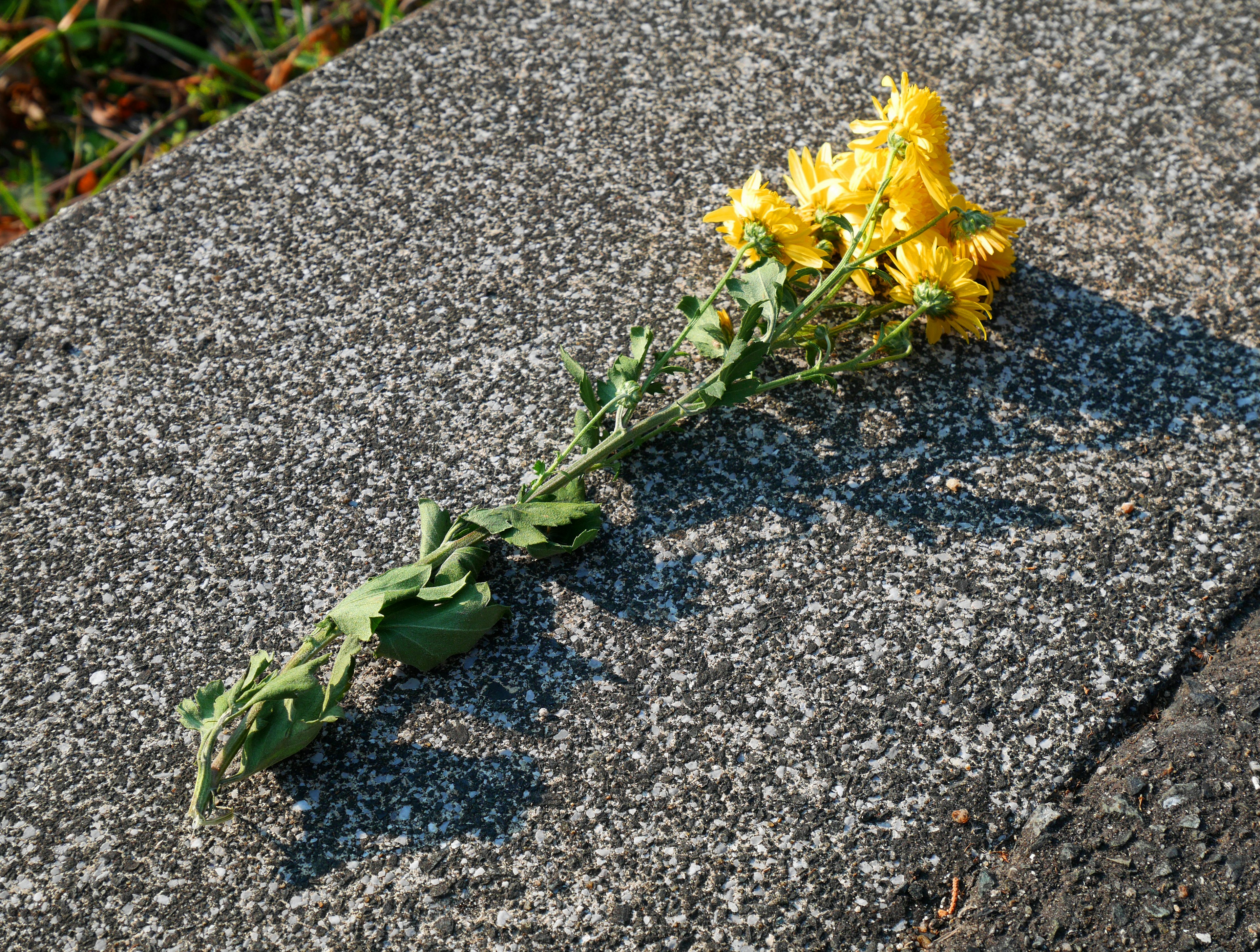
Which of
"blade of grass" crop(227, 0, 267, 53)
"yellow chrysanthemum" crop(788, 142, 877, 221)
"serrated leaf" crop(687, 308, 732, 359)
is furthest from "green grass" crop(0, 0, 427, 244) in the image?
"serrated leaf" crop(687, 308, 732, 359)

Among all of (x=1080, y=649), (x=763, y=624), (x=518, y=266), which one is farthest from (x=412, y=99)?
(x=1080, y=649)

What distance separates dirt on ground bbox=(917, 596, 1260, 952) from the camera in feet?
4.25

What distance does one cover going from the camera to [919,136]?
1.55 meters

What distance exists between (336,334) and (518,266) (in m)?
0.37

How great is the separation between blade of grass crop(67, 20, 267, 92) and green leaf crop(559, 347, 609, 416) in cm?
164

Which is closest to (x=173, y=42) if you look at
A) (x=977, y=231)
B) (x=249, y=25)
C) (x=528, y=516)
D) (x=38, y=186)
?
(x=249, y=25)

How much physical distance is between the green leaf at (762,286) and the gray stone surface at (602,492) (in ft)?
0.76

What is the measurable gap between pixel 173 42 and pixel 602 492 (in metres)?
1.96

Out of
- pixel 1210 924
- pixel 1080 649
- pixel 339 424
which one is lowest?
pixel 1210 924

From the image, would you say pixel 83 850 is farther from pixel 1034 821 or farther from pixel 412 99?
pixel 412 99

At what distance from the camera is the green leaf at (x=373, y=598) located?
53.8 inches

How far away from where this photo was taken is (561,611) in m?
1.51

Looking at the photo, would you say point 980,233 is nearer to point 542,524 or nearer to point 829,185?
point 829,185

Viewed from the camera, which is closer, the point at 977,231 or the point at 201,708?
the point at 201,708
